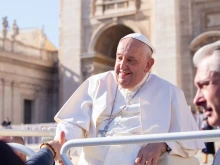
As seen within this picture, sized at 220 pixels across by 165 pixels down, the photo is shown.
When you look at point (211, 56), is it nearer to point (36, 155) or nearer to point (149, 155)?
point (36, 155)

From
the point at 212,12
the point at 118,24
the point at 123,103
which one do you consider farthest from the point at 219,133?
the point at 118,24

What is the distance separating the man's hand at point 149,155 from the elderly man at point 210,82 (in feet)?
4.27

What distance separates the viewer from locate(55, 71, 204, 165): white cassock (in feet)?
11.6

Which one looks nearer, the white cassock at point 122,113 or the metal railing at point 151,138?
the metal railing at point 151,138

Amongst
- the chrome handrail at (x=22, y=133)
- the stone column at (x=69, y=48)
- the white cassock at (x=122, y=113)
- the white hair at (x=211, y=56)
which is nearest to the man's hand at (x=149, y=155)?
the white cassock at (x=122, y=113)

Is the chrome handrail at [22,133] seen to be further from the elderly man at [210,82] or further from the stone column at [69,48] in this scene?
the stone column at [69,48]

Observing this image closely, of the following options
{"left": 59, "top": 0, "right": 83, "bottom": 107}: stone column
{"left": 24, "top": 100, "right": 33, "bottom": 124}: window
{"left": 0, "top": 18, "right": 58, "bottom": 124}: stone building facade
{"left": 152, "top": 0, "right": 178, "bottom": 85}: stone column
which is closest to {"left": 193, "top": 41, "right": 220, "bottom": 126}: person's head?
{"left": 152, "top": 0, "right": 178, "bottom": 85}: stone column

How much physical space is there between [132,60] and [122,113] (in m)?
0.38

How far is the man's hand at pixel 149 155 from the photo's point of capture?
127 inches

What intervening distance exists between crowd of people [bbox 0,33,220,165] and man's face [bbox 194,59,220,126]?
1.38m

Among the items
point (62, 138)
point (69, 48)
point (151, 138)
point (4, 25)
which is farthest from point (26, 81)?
point (151, 138)

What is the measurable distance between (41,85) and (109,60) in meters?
4.20

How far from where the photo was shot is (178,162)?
353 cm

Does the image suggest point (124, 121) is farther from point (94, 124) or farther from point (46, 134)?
point (46, 134)
